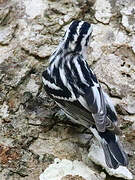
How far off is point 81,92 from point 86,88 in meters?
0.07

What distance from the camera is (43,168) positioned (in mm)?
4512

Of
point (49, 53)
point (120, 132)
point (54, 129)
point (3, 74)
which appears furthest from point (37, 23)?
point (120, 132)

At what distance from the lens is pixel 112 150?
4.58 metres

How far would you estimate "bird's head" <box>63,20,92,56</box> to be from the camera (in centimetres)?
505

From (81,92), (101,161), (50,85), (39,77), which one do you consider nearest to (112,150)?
(101,161)

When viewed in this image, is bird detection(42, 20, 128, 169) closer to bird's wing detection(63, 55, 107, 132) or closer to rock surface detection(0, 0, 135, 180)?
bird's wing detection(63, 55, 107, 132)

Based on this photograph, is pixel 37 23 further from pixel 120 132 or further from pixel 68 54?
pixel 120 132

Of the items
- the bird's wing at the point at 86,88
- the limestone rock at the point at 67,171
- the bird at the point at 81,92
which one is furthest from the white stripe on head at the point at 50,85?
the limestone rock at the point at 67,171

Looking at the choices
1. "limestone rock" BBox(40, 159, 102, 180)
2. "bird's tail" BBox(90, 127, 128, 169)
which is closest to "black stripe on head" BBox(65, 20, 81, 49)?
"bird's tail" BBox(90, 127, 128, 169)

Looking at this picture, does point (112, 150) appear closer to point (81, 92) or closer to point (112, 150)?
point (112, 150)

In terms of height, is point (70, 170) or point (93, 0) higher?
point (93, 0)

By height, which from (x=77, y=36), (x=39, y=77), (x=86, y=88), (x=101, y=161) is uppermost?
(x=77, y=36)

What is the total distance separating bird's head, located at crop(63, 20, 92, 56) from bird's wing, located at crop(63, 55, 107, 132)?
100 millimetres

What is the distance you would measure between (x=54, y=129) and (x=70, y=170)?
52cm
